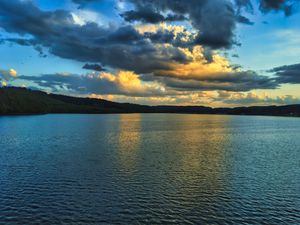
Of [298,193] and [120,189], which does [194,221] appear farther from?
[298,193]

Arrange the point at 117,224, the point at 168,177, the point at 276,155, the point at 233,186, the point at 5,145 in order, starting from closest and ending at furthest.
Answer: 1. the point at 117,224
2. the point at 233,186
3. the point at 168,177
4. the point at 276,155
5. the point at 5,145

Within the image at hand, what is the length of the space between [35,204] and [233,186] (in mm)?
29226

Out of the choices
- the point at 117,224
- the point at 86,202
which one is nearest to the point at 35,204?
the point at 86,202

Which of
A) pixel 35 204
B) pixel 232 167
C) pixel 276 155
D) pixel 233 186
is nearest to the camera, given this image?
pixel 35 204

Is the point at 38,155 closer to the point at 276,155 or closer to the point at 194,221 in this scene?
the point at 194,221

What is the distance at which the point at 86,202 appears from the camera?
126 feet

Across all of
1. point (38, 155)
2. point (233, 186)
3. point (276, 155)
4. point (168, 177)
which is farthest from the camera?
point (276, 155)

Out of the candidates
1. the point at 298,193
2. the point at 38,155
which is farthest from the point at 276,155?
the point at 38,155

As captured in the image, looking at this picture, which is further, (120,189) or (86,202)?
(120,189)

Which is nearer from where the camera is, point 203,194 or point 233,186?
point 203,194

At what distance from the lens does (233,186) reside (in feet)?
153

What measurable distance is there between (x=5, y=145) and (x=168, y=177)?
6192 cm

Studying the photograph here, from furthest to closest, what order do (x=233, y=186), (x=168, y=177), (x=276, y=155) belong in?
(x=276, y=155)
(x=168, y=177)
(x=233, y=186)

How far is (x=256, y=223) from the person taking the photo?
107 ft
